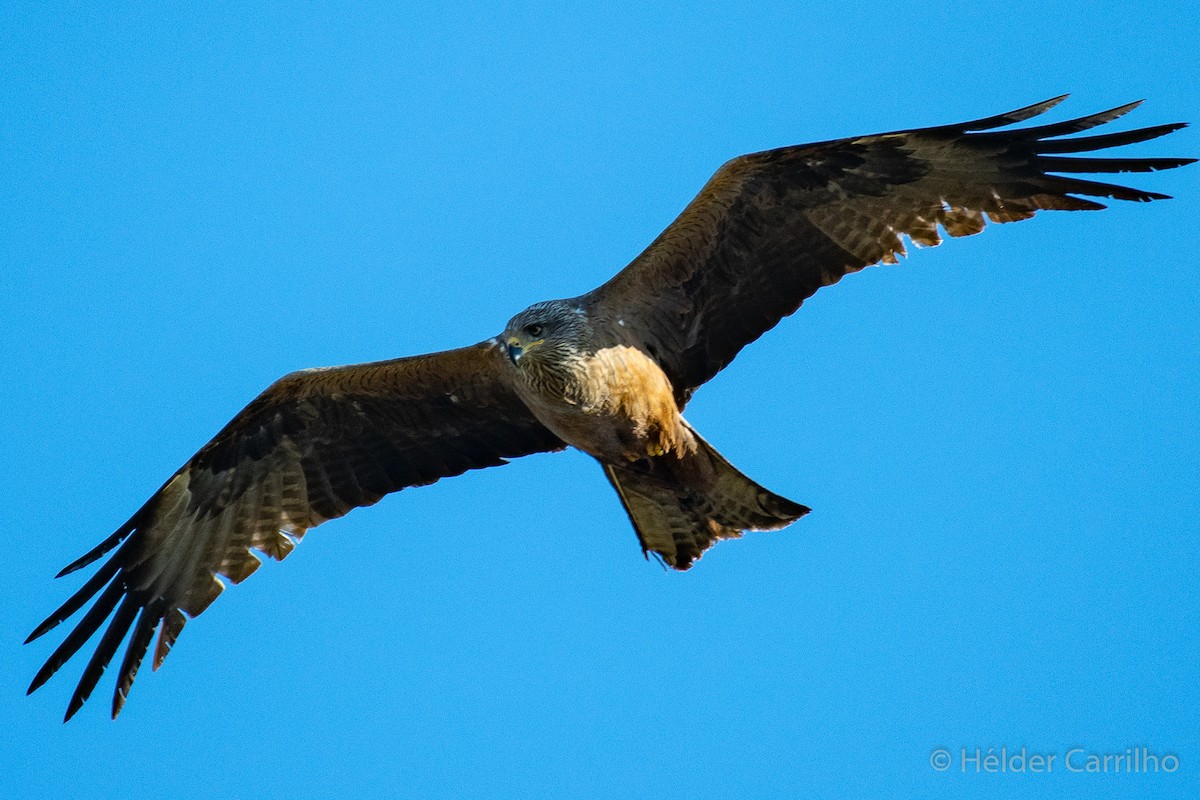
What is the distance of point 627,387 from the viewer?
307 inches

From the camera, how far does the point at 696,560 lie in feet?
28.1

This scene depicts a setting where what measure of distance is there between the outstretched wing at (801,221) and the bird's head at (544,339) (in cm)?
32

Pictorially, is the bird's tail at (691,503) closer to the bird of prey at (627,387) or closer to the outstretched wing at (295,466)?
the bird of prey at (627,387)

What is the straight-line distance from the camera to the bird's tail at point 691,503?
8273 mm

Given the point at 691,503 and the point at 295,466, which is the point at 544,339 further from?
the point at 295,466

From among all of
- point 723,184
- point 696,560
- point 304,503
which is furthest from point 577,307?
point 304,503

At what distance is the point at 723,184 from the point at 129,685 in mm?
4391

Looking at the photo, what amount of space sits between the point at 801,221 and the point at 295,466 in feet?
11.2

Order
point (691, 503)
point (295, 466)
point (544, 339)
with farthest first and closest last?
point (295, 466)
point (691, 503)
point (544, 339)

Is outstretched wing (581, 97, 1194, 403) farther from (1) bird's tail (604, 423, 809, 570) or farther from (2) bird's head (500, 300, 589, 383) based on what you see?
(1) bird's tail (604, 423, 809, 570)

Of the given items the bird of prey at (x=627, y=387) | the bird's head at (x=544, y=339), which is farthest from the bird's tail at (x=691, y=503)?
the bird's head at (x=544, y=339)

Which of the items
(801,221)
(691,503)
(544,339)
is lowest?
(691,503)

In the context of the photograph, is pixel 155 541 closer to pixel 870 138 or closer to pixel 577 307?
pixel 577 307

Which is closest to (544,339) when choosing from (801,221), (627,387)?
(627,387)
